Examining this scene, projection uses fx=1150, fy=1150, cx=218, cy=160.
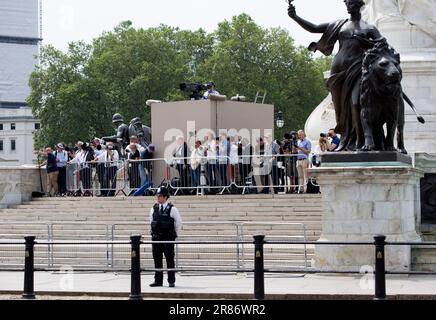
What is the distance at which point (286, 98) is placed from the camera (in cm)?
9031

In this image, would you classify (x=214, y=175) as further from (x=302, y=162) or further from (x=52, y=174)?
(x=52, y=174)

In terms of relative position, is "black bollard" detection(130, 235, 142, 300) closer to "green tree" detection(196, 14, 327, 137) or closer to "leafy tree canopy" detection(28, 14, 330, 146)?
"leafy tree canopy" detection(28, 14, 330, 146)

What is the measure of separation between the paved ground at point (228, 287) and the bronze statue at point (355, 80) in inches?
106

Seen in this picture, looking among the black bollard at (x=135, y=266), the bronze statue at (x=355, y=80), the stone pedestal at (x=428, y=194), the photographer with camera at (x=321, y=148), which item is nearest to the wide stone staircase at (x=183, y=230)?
the photographer with camera at (x=321, y=148)

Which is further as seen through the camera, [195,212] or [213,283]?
[195,212]

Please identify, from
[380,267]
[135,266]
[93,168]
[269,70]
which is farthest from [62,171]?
[269,70]

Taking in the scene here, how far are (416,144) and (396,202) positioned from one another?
8.22 m

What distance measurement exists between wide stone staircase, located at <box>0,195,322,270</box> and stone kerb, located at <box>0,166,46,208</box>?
1.71ft

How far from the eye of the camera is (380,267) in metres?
16.3

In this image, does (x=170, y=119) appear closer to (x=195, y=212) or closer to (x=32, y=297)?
(x=195, y=212)

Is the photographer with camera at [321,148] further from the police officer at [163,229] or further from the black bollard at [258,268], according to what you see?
the black bollard at [258,268]
